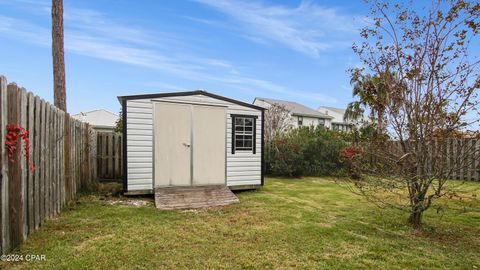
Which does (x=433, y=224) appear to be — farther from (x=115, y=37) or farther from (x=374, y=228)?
(x=115, y=37)

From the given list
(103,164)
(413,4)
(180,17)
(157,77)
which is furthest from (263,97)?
(413,4)

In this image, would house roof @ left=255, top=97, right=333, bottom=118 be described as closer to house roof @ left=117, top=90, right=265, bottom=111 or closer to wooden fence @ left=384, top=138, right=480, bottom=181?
house roof @ left=117, top=90, right=265, bottom=111

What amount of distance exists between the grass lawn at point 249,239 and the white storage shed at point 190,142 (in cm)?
115

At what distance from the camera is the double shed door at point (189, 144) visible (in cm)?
692

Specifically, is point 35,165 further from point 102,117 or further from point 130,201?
point 102,117

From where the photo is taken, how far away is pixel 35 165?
146 inches

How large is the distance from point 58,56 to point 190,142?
4.21m

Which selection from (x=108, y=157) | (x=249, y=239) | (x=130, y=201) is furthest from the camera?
(x=108, y=157)

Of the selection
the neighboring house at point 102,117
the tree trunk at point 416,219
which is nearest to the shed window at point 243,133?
the tree trunk at point 416,219

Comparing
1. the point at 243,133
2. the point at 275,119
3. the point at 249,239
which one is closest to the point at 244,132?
the point at 243,133

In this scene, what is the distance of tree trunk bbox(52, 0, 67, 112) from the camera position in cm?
716

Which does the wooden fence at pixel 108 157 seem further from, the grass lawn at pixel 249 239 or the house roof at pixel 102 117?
the house roof at pixel 102 117

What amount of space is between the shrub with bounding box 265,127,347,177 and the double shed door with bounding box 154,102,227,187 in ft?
16.3

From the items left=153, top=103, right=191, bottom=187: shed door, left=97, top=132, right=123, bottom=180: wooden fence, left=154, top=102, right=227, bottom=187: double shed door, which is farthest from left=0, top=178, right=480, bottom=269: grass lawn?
left=97, top=132, right=123, bottom=180: wooden fence
